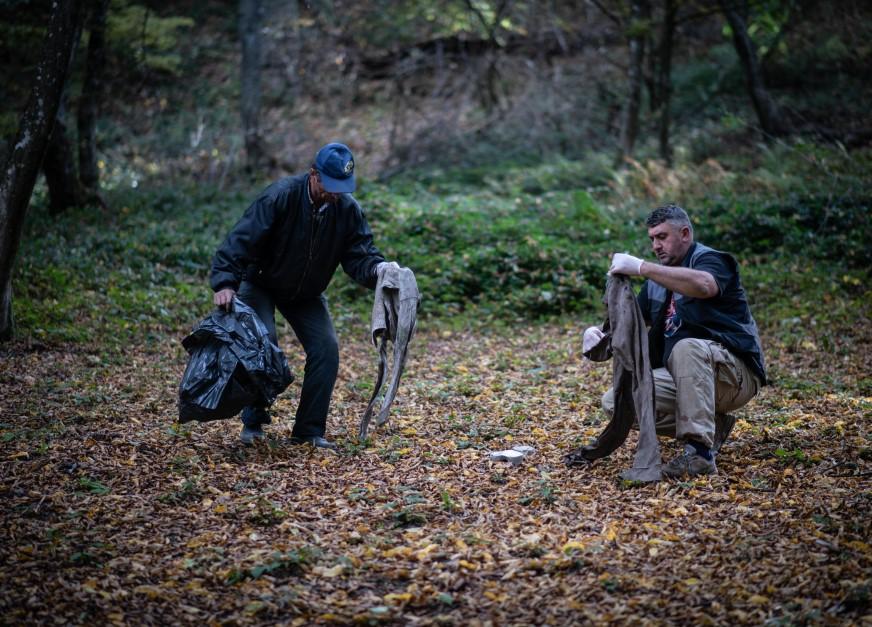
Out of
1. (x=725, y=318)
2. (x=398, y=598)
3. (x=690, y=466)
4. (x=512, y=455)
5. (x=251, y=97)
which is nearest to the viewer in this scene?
(x=398, y=598)

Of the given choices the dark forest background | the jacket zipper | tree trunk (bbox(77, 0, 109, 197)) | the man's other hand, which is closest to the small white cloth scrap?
the jacket zipper

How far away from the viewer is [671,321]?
4801 mm

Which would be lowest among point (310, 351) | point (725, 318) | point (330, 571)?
point (330, 571)

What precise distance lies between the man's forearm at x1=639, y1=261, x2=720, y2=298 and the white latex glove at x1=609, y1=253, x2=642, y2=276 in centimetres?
2

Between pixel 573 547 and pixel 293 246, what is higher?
Result: pixel 293 246

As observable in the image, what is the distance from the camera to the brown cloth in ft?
14.5

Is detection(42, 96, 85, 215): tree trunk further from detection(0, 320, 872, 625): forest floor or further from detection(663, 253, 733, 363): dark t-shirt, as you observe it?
detection(663, 253, 733, 363): dark t-shirt

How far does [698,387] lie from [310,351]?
2364mm

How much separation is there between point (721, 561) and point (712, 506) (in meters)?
0.64

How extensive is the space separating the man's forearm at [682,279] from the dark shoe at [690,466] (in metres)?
0.90

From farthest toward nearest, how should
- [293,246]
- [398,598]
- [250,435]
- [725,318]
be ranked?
[250,435] < [293,246] < [725,318] < [398,598]

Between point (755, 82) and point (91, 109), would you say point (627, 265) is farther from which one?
point (755, 82)

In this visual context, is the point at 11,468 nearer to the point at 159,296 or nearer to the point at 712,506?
the point at 712,506

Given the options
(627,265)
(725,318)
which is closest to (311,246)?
(627,265)
